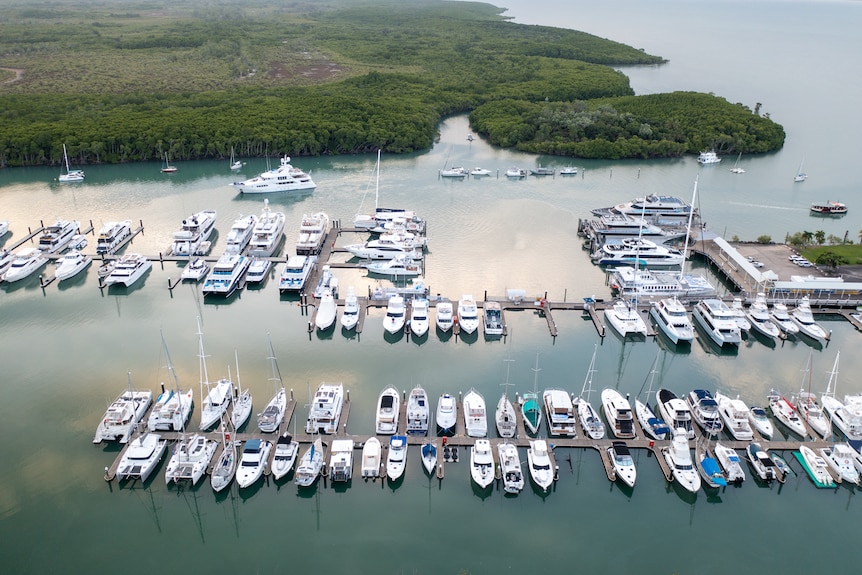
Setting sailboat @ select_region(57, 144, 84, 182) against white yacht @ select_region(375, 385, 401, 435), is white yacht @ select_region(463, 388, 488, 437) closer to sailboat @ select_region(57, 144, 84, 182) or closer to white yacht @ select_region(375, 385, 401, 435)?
white yacht @ select_region(375, 385, 401, 435)

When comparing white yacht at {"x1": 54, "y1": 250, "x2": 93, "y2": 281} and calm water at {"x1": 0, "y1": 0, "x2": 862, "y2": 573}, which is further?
white yacht at {"x1": 54, "y1": 250, "x2": 93, "y2": 281}

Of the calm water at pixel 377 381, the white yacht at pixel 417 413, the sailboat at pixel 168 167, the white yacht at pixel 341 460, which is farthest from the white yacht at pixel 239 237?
the white yacht at pixel 341 460

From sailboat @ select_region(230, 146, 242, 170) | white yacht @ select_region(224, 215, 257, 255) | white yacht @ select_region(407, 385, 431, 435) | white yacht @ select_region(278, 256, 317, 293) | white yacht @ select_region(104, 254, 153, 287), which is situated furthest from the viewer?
sailboat @ select_region(230, 146, 242, 170)

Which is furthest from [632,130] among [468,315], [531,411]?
[531,411]

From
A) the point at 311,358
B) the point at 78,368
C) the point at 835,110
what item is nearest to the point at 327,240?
the point at 311,358

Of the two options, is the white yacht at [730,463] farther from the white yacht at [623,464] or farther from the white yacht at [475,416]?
the white yacht at [475,416]

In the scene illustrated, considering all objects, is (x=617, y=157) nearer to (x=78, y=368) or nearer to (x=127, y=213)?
(x=127, y=213)

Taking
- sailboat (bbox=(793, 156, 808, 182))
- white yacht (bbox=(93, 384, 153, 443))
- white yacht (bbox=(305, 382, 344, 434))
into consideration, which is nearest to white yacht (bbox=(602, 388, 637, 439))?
white yacht (bbox=(305, 382, 344, 434))
